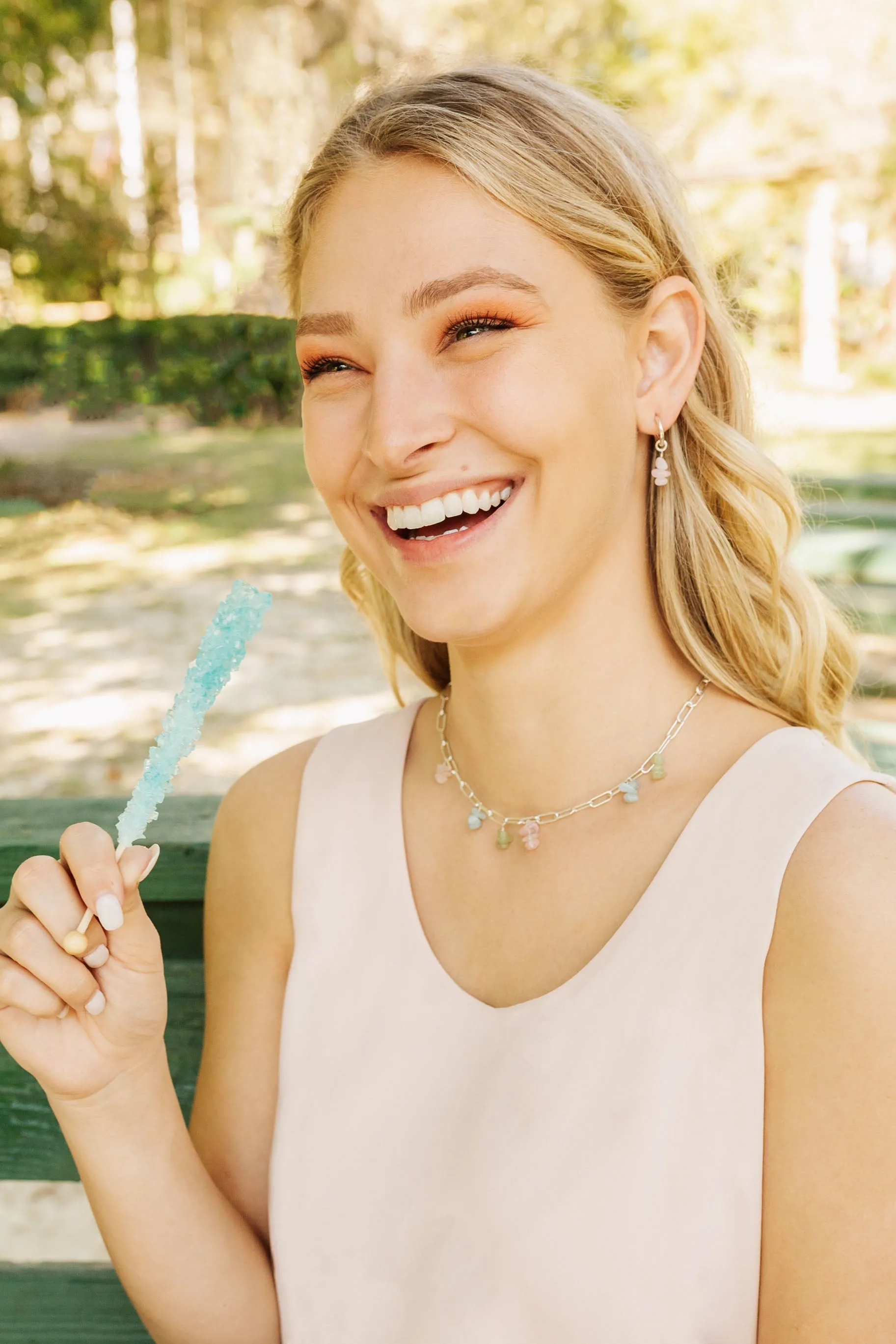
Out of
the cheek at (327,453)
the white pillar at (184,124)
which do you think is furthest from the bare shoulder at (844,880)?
the white pillar at (184,124)

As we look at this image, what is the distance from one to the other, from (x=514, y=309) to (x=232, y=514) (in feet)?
30.4

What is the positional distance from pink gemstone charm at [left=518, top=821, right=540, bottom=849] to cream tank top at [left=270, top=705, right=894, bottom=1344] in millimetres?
188

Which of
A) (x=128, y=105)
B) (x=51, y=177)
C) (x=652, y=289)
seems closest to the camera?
(x=652, y=289)

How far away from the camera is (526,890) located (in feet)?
5.62

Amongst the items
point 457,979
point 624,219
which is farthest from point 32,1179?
point 624,219

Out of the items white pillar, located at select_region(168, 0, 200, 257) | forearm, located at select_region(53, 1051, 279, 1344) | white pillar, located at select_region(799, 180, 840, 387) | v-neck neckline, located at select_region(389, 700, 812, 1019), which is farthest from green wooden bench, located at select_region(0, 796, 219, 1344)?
white pillar, located at select_region(799, 180, 840, 387)

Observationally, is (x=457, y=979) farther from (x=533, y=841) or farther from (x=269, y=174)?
(x=269, y=174)

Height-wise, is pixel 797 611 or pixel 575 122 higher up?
pixel 575 122

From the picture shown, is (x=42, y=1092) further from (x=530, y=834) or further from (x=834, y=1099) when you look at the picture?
(x=834, y=1099)

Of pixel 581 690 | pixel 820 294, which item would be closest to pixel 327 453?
pixel 581 690

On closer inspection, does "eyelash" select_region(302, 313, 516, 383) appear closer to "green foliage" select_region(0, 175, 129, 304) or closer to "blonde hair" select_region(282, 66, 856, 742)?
"blonde hair" select_region(282, 66, 856, 742)

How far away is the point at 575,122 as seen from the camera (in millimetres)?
1617

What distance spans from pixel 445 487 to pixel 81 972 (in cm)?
70

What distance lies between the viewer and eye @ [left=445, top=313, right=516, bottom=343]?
1.53 meters
